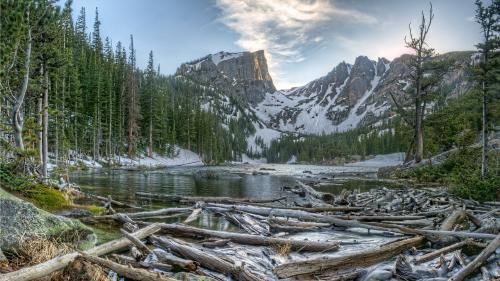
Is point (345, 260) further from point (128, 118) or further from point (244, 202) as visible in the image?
point (128, 118)

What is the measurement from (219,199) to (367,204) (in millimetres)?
7894

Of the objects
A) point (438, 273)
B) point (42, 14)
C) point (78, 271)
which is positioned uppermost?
point (42, 14)

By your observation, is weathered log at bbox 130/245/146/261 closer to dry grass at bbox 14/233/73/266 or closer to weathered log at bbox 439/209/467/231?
dry grass at bbox 14/233/73/266

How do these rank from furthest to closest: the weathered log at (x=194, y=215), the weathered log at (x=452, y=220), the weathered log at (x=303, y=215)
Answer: the weathered log at (x=194, y=215), the weathered log at (x=303, y=215), the weathered log at (x=452, y=220)

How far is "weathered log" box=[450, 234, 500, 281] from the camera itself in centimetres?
673

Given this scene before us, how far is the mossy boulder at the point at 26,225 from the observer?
7.52m

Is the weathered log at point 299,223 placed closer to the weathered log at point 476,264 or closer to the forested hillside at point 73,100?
the weathered log at point 476,264

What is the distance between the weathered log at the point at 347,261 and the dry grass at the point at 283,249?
1.55 meters

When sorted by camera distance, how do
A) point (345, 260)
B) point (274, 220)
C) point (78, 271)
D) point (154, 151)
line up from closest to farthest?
point (78, 271) → point (345, 260) → point (274, 220) → point (154, 151)

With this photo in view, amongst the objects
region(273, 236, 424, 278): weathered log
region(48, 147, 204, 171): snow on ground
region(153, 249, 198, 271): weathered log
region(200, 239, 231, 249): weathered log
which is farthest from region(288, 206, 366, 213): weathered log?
region(48, 147, 204, 171): snow on ground

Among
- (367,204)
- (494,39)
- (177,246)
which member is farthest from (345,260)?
(494,39)

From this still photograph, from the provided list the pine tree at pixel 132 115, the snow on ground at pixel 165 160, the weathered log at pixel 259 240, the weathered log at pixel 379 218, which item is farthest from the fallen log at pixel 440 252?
the pine tree at pixel 132 115

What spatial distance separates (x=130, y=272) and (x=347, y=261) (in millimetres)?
4848

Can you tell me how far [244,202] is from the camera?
1833 centimetres
